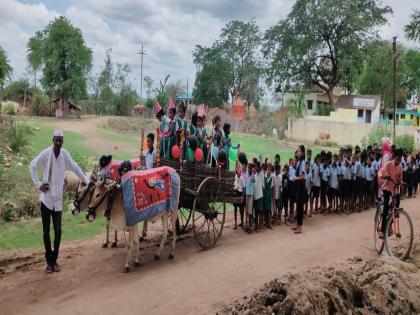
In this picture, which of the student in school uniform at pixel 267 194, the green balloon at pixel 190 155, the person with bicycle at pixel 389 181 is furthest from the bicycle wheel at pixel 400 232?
the green balloon at pixel 190 155

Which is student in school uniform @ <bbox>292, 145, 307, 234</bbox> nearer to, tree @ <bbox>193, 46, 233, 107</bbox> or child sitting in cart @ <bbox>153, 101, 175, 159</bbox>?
child sitting in cart @ <bbox>153, 101, 175, 159</bbox>

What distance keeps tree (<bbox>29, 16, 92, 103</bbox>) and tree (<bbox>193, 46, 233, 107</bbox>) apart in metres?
13.0

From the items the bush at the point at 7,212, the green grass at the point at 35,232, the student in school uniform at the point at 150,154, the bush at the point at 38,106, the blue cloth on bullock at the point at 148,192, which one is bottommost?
the green grass at the point at 35,232

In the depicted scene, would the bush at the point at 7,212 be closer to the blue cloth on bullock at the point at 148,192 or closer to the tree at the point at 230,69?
the blue cloth on bullock at the point at 148,192

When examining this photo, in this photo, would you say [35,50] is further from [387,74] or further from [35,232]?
[35,232]

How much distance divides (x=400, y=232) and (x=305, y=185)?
2474 millimetres

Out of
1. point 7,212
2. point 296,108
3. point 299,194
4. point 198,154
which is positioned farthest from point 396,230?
point 296,108

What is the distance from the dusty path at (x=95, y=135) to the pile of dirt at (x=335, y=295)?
21.3 meters

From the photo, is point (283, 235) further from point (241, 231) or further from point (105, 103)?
point (105, 103)

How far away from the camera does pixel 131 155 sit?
79.5 feet

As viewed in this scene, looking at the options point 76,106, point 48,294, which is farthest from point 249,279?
point 76,106

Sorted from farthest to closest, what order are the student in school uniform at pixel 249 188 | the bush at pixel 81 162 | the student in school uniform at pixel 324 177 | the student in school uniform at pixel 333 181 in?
the bush at pixel 81 162 → the student in school uniform at pixel 333 181 → the student in school uniform at pixel 324 177 → the student in school uniform at pixel 249 188

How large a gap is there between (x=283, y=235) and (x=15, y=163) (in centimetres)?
1134

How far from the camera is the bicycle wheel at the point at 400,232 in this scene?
809cm
